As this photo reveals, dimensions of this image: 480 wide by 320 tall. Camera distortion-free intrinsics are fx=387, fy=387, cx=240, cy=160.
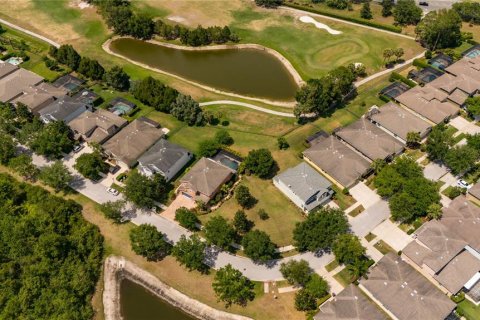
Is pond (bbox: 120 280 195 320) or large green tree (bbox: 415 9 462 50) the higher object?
large green tree (bbox: 415 9 462 50)

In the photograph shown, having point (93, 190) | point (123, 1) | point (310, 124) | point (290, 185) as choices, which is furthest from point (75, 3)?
point (290, 185)

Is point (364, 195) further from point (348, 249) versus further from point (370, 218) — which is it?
point (348, 249)

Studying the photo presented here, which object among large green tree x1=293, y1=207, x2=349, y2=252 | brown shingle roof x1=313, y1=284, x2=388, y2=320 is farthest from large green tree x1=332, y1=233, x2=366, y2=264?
brown shingle roof x1=313, y1=284, x2=388, y2=320

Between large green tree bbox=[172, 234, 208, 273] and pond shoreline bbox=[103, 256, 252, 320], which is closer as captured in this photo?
pond shoreline bbox=[103, 256, 252, 320]

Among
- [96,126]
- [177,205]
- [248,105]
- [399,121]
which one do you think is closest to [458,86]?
[399,121]

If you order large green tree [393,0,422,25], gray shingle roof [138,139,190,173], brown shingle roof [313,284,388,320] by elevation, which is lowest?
brown shingle roof [313,284,388,320]

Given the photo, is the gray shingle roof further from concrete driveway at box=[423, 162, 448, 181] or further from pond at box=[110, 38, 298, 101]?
concrete driveway at box=[423, 162, 448, 181]

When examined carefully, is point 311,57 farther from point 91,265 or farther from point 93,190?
point 91,265
